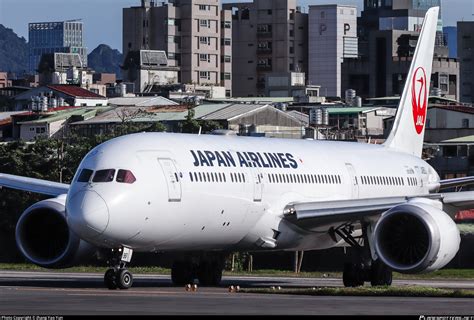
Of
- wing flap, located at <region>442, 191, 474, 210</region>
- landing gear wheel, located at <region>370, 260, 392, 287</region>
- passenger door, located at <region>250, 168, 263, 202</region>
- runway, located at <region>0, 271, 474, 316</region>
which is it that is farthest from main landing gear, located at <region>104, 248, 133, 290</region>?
wing flap, located at <region>442, 191, 474, 210</region>

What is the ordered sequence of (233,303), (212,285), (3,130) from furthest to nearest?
(3,130), (212,285), (233,303)

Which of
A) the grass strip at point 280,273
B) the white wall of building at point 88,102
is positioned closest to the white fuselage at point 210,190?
the grass strip at point 280,273

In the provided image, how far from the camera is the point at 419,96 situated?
54188mm

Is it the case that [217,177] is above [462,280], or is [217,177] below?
above

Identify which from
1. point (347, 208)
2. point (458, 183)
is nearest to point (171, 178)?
point (347, 208)

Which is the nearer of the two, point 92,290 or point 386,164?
point 92,290

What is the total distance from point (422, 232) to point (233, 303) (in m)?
10.5

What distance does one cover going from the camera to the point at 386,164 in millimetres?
50531

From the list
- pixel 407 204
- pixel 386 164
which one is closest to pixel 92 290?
pixel 407 204

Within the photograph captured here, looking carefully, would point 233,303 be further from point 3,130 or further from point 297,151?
point 3,130

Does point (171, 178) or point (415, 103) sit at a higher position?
point (415, 103)

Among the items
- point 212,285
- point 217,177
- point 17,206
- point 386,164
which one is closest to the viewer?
point 217,177

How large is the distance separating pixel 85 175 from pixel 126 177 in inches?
40.9

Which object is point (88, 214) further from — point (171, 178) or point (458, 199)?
point (458, 199)
